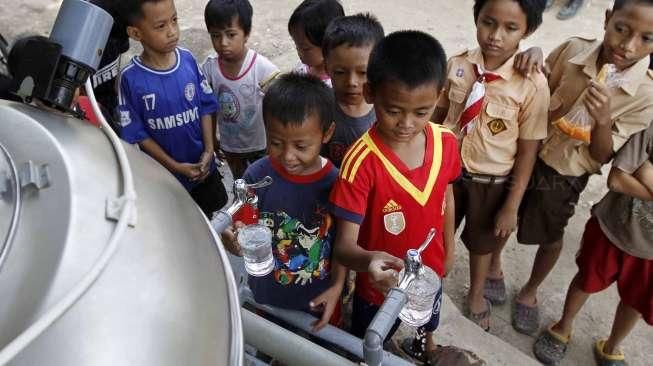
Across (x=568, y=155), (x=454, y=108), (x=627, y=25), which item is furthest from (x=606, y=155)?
(x=454, y=108)

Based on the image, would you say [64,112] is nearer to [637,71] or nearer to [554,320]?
[637,71]

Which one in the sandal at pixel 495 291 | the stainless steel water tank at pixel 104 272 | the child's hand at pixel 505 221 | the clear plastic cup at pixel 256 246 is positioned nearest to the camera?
the stainless steel water tank at pixel 104 272

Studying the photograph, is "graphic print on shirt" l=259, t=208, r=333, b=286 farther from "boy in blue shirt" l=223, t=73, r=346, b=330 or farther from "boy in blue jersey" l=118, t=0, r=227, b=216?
"boy in blue jersey" l=118, t=0, r=227, b=216

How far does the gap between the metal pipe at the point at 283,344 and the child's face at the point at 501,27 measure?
129cm

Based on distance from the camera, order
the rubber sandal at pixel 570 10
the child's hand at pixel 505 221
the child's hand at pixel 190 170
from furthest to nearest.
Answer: the rubber sandal at pixel 570 10, the child's hand at pixel 190 170, the child's hand at pixel 505 221

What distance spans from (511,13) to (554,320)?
5.37 feet

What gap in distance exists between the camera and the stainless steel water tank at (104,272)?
52 cm

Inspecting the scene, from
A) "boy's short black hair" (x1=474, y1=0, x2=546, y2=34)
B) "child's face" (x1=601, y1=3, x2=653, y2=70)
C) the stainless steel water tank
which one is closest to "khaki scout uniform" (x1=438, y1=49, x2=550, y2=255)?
"boy's short black hair" (x1=474, y1=0, x2=546, y2=34)

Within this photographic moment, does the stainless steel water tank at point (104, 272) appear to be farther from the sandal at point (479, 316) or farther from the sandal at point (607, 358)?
the sandal at point (607, 358)

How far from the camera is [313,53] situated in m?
2.21

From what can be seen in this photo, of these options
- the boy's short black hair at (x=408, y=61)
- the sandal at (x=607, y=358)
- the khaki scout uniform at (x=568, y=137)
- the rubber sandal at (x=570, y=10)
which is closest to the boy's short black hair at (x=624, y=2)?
the khaki scout uniform at (x=568, y=137)

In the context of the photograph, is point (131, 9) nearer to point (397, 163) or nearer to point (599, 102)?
point (397, 163)

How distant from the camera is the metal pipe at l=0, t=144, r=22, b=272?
0.55 m

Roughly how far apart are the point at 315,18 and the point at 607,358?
2.05 metres
